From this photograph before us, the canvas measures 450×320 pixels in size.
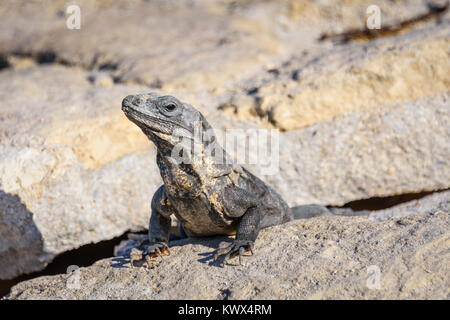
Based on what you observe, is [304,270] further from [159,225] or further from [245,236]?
[159,225]

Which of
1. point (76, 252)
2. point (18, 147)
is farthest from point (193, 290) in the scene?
point (18, 147)

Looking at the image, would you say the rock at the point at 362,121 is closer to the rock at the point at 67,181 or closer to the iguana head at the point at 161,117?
the rock at the point at 67,181

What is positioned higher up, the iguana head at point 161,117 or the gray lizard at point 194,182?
the iguana head at point 161,117

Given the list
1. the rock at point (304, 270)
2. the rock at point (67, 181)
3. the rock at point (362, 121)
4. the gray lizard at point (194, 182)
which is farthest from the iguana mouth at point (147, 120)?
the rock at point (362, 121)

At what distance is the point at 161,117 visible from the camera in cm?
383

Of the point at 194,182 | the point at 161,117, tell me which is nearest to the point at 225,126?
the point at 194,182

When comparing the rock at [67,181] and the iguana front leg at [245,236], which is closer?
the iguana front leg at [245,236]

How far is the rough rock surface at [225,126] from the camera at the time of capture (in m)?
5.50

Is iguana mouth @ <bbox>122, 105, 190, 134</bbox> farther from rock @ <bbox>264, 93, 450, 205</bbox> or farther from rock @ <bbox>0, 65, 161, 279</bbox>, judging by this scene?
rock @ <bbox>264, 93, 450, 205</bbox>

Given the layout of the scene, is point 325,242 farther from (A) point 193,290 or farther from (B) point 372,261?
(A) point 193,290

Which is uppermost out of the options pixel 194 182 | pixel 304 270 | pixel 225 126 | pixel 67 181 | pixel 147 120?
pixel 147 120

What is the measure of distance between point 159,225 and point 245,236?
3.34 feet

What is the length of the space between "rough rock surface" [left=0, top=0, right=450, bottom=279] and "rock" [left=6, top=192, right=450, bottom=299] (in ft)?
4.19

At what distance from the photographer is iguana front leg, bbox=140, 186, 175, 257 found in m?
4.25
